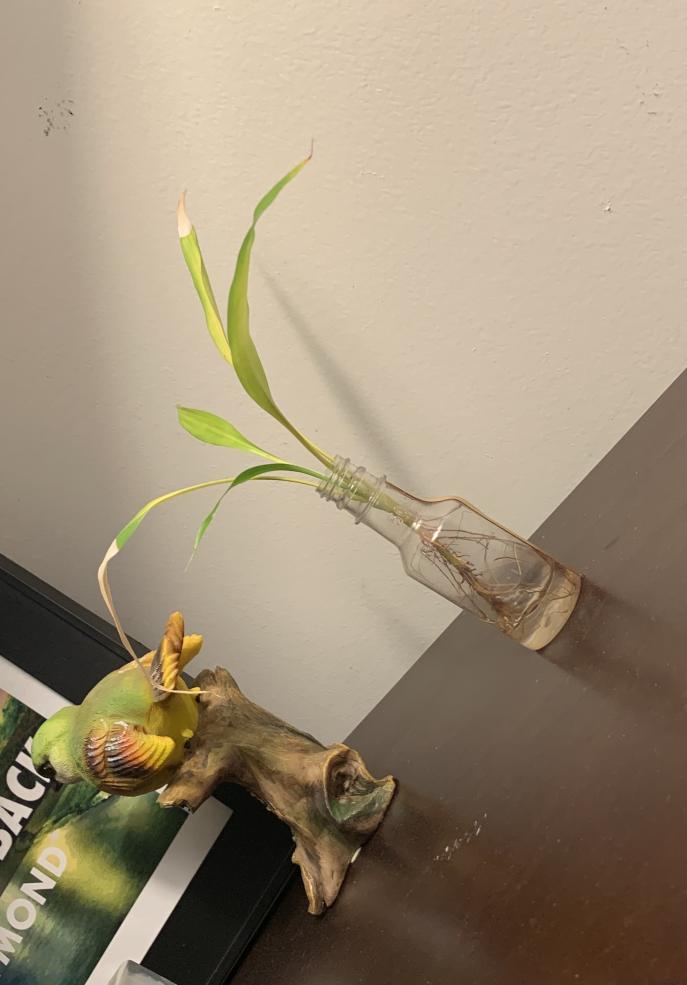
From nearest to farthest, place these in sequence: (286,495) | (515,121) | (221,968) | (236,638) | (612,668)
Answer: (612,668) → (515,121) → (221,968) → (286,495) → (236,638)

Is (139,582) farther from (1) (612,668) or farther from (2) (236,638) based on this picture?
(1) (612,668)

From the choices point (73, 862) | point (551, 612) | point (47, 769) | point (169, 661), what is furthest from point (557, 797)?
point (73, 862)

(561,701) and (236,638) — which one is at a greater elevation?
(561,701)

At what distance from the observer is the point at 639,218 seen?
0.72 m

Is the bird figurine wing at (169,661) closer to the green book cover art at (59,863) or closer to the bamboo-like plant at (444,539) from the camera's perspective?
the bamboo-like plant at (444,539)

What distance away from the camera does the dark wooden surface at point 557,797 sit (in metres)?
0.43

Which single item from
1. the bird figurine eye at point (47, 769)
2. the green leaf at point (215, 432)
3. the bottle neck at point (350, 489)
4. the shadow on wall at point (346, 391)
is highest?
the shadow on wall at point (346, 391)

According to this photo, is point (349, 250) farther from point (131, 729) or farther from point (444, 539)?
point (131, 729)

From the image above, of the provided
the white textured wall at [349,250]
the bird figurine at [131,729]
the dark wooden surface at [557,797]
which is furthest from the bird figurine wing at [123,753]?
the white textured wall at [349,250]

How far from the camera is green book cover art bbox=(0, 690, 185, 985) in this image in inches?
33.0

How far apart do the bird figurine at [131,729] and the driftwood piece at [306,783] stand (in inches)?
1.0

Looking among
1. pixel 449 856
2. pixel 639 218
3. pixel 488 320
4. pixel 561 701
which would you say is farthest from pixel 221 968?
pixel 639 218

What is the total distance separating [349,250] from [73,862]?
0.65m

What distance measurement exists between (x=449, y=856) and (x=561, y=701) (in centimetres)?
14
